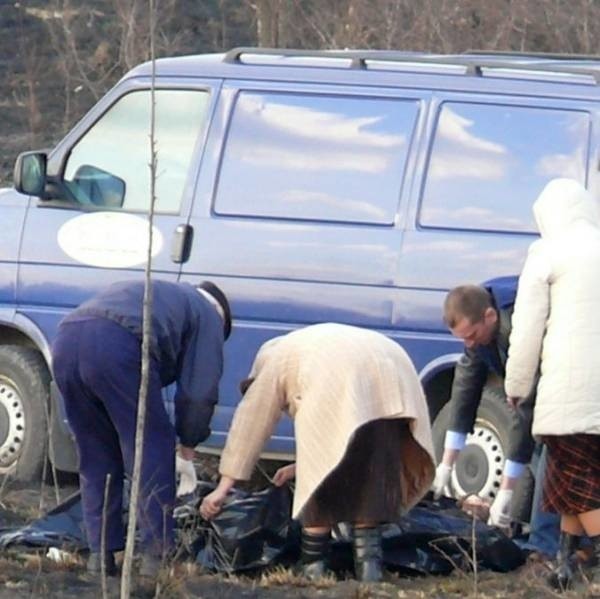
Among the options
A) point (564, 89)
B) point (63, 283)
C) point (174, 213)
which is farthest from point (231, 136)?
point (564, 89)

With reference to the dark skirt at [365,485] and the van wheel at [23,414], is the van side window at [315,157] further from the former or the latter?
the dark skirt at [365,485]

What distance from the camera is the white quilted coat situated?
6.50m

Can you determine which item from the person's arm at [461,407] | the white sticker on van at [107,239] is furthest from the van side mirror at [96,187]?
the person's arm at [461,407]

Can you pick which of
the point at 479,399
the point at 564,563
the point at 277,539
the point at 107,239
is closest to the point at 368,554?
the point at 277,539

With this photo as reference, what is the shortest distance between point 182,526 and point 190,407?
674 millimetres

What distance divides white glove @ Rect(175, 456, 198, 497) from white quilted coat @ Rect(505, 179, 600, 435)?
1.20 metres

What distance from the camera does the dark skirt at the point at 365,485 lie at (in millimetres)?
6559

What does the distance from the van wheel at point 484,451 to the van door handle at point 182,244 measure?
52.5 inches

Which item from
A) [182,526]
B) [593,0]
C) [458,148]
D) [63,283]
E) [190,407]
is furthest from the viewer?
[593,0]

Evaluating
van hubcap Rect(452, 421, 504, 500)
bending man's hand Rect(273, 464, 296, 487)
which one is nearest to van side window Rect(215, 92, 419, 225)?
van hubcap Rect(452, 421, 504, 500)

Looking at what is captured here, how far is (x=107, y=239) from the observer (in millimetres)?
8406

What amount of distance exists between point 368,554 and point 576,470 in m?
0.79

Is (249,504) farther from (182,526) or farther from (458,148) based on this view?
(458,148)

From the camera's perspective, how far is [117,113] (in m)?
8.59
